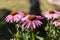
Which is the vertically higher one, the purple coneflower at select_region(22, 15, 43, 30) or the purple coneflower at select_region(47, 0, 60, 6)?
the purple coneflower at select_region(22, 15, 43, 30)

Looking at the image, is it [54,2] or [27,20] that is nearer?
Answer: [27,20]

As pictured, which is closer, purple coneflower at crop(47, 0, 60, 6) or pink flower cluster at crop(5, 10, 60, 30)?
pink flower cluster at crop(5, 10, 60, 30)

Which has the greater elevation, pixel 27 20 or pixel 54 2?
pixel 27 20

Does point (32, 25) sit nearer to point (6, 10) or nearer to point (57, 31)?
point (57, 31)

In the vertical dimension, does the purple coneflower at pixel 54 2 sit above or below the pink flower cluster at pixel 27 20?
below

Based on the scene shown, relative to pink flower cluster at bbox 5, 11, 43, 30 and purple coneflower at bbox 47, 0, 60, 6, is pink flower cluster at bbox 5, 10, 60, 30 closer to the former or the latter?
pink flower cluster at bbox 5, 11, 43, 30

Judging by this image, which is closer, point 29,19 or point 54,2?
point 29,19

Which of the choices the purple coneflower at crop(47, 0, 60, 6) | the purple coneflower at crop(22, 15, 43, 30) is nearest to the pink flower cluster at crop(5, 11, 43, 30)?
the purple coneflower at crop(22, 15, 43, 30)

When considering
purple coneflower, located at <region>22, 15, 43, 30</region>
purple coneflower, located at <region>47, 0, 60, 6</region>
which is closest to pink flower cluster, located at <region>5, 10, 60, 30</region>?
purple coneflower, located at <region>22, 15, 43, 30</region>

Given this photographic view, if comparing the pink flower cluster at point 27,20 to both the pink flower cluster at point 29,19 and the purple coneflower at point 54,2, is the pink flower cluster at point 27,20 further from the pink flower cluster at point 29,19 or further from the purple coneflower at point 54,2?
the purple coneflower at point 54,2

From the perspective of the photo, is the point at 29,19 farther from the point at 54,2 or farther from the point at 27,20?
the point at 54,2

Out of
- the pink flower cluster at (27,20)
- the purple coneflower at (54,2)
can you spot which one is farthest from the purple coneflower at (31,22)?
the purple coneflower at (54,2)

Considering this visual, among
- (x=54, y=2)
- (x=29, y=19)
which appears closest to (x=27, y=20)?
(x=29, y=19)

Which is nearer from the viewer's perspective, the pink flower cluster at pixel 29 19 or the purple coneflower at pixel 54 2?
the pink flower cluster at pixel 29 19
